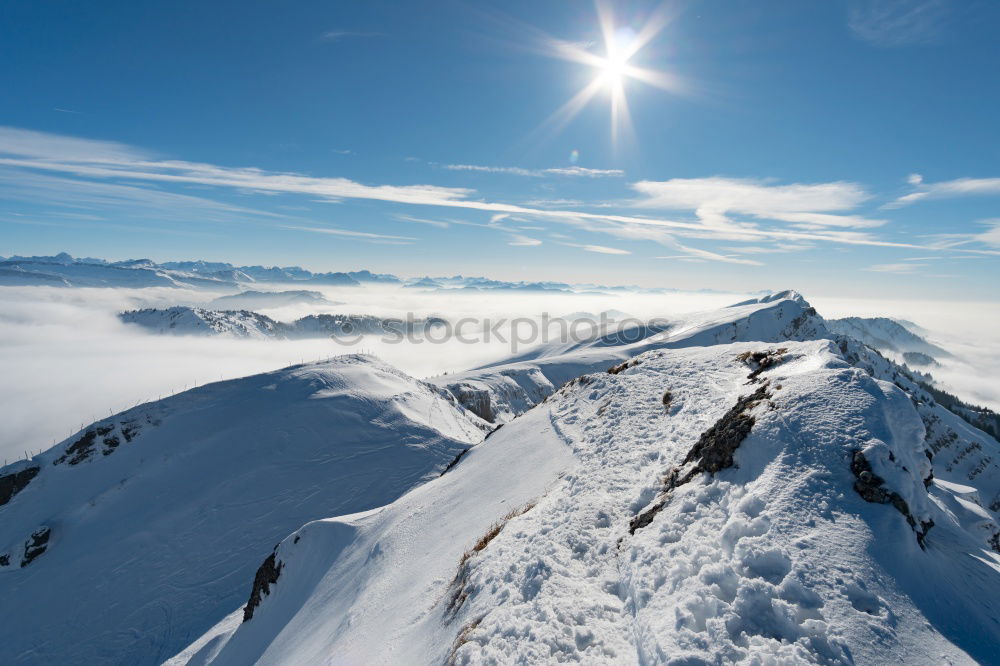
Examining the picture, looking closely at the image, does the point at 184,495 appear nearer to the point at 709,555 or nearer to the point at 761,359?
the point at 709,555

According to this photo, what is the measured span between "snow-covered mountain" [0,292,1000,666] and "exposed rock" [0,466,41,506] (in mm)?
6907

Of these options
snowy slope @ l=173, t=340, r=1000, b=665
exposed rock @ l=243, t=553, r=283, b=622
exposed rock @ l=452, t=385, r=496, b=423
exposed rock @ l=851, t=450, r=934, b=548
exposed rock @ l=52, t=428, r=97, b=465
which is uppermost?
exposed rock @ l=851, t=450, r=934, b=548

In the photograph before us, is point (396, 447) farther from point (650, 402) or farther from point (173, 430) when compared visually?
point (650, 402)

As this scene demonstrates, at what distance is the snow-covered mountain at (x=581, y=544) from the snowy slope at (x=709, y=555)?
53 millimetres

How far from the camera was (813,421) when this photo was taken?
34.6 feet

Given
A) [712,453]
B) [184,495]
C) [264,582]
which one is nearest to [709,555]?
[712,453]

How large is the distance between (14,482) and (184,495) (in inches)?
1196

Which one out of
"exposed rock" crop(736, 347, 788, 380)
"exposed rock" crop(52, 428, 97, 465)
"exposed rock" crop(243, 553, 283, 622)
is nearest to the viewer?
"exposed rock" crop(736, 347, 788, 380)

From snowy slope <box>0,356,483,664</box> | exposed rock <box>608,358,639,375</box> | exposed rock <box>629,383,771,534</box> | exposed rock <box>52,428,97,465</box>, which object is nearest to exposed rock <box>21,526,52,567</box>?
snowy slope <box>0,356,483,664</box>

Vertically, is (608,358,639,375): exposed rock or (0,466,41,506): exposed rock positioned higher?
(608,358,639,375): exposed rock

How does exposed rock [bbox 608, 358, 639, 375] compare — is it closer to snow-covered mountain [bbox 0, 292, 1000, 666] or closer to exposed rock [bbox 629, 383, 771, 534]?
snow-covered mountain [bbox 0, 292, 1000, 666]

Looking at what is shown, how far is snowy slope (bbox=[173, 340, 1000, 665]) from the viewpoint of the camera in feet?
23.9

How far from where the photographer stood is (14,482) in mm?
52188

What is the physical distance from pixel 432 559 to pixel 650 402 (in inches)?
446
